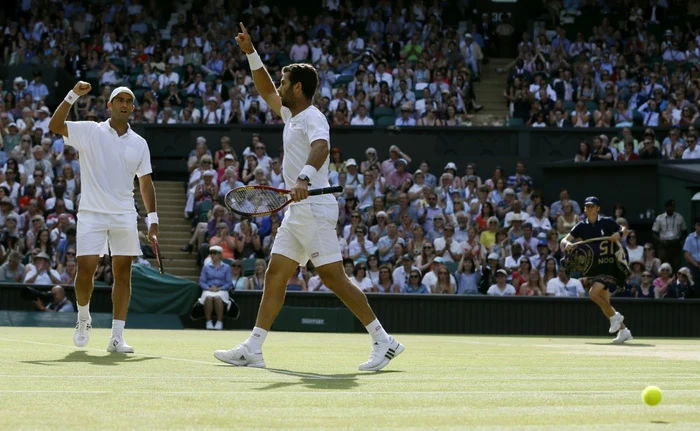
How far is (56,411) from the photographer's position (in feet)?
18.4

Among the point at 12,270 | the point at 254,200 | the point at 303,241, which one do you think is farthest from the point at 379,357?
the point at 12,270

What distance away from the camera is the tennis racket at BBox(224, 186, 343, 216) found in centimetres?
868

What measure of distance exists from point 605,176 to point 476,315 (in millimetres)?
6363

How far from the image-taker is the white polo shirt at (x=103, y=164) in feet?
34.7

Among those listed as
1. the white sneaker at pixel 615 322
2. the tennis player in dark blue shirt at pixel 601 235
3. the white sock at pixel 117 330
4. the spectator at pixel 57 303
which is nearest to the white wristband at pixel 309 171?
the white sock at pixel 117 330

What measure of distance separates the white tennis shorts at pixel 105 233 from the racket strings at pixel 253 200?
2.12 m

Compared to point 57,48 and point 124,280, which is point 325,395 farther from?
point 57,48

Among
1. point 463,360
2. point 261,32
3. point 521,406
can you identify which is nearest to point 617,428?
point 521,406

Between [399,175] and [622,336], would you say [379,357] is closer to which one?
[622,336]

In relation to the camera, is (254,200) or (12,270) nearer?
(254,200)

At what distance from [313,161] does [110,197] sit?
9.39 ft

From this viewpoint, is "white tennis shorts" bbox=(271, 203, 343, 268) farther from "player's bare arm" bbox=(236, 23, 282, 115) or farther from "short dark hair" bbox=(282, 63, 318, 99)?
"player's bare arm" bbox=(236, 23, 282, 115)

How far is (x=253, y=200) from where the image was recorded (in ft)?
29.0

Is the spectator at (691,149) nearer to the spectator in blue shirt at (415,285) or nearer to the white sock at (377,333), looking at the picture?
the spectator in blue shirt at (415,285)
